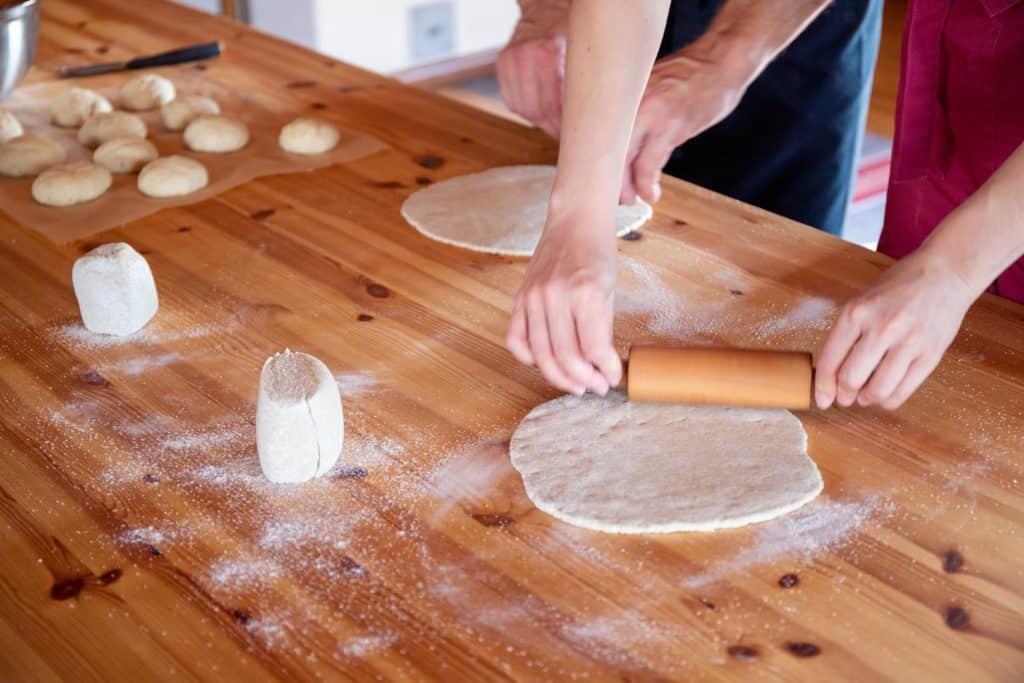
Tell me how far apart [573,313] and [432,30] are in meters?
3.48

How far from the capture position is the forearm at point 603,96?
1283 mm

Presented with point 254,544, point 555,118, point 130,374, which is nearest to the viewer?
point 254,544

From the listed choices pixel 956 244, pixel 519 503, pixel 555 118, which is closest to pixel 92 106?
pixel 555 118

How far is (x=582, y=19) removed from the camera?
130cm

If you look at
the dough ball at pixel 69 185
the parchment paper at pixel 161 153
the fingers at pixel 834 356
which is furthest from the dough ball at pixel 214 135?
the fingers at pixel 834 356

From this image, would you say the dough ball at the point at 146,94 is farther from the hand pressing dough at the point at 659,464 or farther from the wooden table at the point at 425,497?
the hand pressing dough at the point at 659,464

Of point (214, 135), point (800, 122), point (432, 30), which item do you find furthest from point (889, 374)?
point (432, 30)

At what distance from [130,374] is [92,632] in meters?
0.45

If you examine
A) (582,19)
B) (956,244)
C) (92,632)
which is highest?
(582,19)

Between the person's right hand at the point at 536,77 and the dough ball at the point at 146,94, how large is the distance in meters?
0.66

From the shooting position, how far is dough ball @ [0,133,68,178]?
1850 mm

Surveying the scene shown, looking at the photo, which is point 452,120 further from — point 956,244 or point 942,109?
point 956,244

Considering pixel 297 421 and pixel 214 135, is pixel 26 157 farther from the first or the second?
pixel 297 421

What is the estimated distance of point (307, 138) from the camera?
6.28ft
